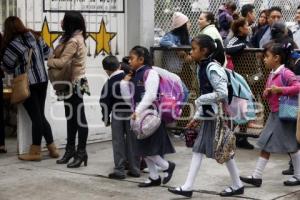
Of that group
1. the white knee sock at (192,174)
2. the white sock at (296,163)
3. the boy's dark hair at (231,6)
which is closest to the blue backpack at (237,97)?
the white knee sock at (192,174)

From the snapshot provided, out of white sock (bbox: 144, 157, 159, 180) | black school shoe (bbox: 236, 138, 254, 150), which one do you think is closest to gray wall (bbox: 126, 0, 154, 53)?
black school shoe (bbox: 236, 138, 254, 150)

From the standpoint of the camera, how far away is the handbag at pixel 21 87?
761 centimetres

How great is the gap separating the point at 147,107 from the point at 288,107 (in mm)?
1385

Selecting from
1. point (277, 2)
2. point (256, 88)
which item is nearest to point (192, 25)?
point (256, 88)

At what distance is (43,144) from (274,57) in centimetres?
335

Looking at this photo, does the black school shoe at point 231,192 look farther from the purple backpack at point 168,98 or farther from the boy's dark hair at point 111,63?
the boy's dark hair at point 111,63

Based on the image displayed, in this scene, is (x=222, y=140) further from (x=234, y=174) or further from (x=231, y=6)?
(x=231, y=6)

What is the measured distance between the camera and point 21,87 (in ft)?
25.0

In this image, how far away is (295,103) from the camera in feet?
21.5

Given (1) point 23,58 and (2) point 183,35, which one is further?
(2) point 183,35

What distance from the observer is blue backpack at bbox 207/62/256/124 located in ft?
20.5

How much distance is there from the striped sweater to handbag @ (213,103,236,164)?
2544mm

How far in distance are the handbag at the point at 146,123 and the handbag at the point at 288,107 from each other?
1.22 m

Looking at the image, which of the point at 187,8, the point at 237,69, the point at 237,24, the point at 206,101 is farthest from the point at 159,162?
the point at 187,8
